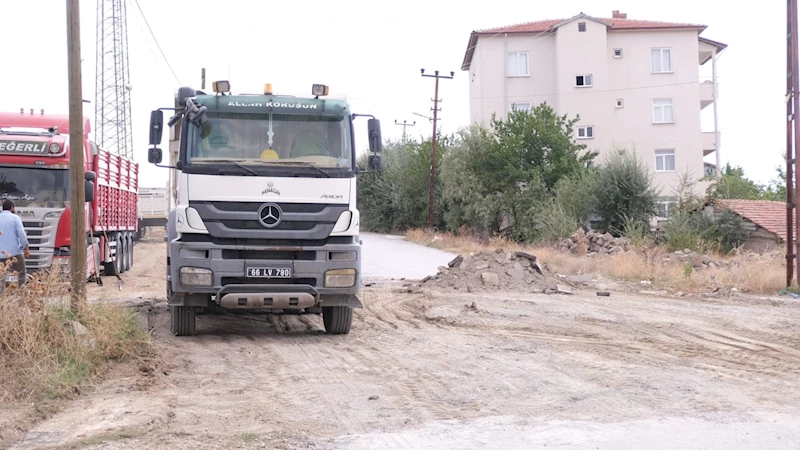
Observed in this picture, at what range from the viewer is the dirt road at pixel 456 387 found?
6062 millimetres

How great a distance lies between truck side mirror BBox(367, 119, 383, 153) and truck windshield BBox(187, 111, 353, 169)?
34 cm

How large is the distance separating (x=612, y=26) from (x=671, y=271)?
93.5ft

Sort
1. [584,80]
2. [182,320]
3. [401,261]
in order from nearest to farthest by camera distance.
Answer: [182,320] → [401,261] → [584,80]

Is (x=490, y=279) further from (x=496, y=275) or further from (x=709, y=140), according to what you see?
(x=709, y=140)

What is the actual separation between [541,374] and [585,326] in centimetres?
416

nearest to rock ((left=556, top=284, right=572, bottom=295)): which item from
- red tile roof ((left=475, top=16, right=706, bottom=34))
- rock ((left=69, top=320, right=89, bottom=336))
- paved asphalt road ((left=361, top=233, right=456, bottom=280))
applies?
paved asphalt road ((left=361, top=233, right=456, bottom=280))

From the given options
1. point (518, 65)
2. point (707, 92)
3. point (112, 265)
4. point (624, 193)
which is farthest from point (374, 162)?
point (707, 92)

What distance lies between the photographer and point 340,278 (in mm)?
10547

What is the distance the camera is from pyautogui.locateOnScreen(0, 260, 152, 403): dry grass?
7496mm

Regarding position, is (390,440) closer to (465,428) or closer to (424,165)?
(465,428)

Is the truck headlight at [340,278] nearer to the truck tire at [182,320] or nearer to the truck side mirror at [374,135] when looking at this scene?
the truck side mirror at [374,135]

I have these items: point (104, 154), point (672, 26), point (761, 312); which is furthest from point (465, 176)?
point (761, 312)

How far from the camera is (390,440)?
597 cm

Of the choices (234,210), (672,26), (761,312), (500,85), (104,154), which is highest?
(672,26)
